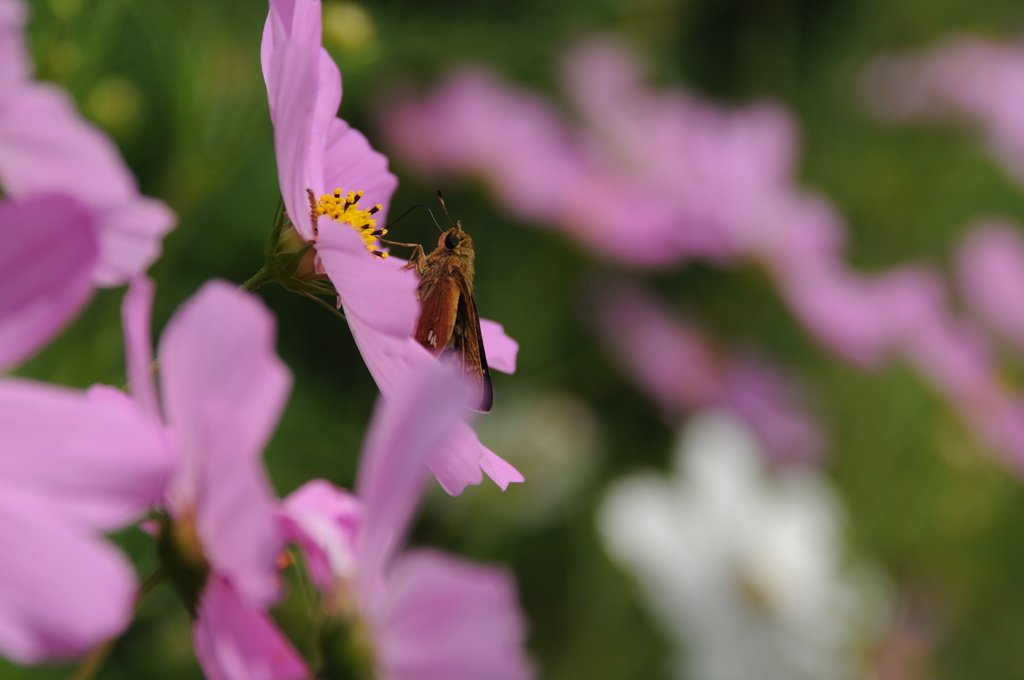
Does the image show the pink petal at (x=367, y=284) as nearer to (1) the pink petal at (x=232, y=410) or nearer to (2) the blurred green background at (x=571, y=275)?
(1) the pink petal at (x=232, y=410)

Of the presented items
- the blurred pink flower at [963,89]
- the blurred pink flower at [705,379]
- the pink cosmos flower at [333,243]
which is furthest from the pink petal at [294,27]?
the blurred pink flower at [963,89]

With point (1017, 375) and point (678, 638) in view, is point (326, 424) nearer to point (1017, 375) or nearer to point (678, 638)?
point (678, 638)

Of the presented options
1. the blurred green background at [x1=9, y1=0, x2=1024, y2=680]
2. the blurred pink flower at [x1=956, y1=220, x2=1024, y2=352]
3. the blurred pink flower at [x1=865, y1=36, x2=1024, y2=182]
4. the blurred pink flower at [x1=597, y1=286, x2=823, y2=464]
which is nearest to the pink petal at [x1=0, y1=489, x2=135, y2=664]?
the blurred green background at [x1=9, y1=0, x2=1024, y2=680]

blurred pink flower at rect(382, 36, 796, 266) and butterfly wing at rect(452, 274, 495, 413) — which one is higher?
butterfly wing at rect(452, 274, 495, 413)

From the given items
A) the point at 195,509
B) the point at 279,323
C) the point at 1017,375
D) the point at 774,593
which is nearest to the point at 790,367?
the point at 1017,375

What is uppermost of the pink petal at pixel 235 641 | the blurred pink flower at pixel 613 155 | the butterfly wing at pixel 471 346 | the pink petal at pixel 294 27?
the pink petal at pixel 294 27

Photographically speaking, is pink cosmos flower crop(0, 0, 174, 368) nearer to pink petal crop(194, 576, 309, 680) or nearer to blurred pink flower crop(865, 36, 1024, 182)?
pink petal crop(194, 576, 309, 680)

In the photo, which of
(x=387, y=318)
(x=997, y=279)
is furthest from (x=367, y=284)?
(x=997, y=279)
